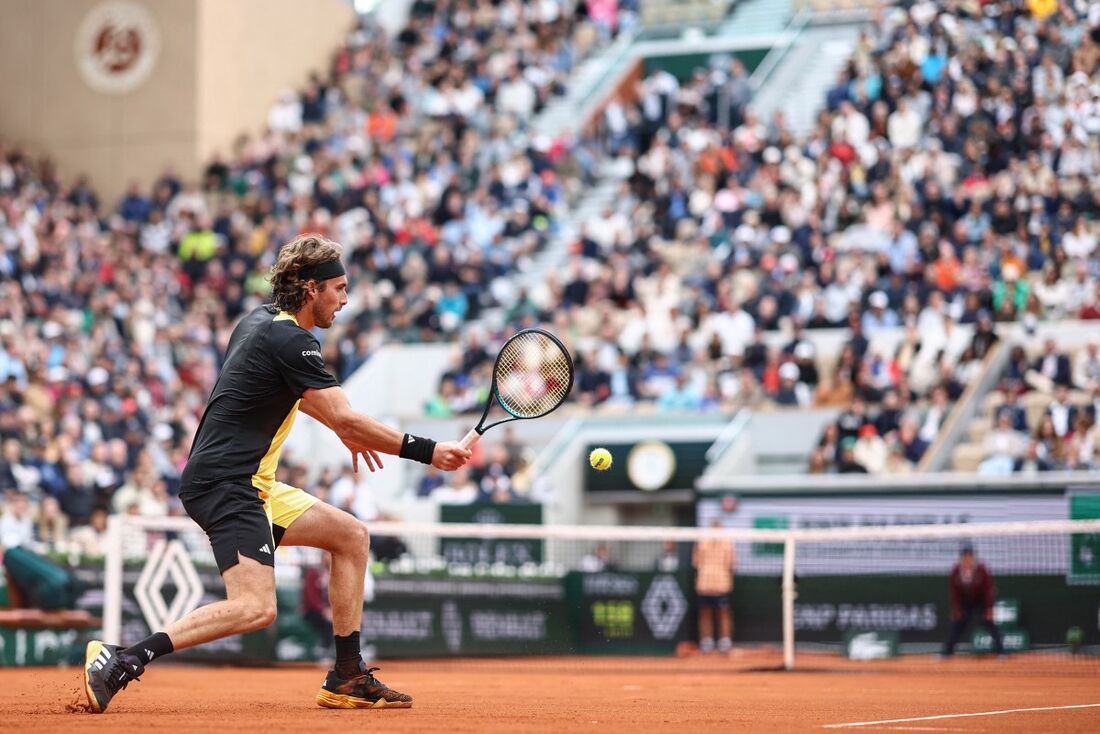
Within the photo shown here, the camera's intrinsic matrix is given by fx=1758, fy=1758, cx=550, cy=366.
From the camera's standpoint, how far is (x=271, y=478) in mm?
8555

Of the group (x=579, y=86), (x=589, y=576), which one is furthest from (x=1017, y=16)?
(x=589, y=576)

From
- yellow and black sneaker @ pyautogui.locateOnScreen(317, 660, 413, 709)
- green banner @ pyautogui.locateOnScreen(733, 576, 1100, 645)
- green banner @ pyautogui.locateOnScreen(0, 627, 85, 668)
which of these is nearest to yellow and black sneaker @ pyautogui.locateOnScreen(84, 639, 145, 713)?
yellow and black sneaker @ pyautogui.locateOnScreen(317, 660, 413, 709)

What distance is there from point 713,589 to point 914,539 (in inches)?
86.6

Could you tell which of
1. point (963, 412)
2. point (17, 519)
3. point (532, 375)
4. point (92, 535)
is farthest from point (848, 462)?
point (532, 375)

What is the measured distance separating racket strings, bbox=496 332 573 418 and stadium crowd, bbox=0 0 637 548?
1199cm

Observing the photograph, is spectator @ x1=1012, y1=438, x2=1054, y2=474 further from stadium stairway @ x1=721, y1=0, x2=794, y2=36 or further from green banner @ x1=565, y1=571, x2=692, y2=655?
stadium stairway @ x1=721, y1=0, x2=794, y2=36

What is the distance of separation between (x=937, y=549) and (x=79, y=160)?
20.7 meters

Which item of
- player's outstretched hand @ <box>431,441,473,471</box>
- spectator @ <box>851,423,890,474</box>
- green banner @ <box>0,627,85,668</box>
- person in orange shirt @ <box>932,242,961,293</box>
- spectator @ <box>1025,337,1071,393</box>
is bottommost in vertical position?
green banner @ <box>0,627,85,668</box>

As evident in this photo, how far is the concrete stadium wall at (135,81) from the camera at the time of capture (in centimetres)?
3259

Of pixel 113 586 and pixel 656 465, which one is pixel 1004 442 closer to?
pixel 656 465

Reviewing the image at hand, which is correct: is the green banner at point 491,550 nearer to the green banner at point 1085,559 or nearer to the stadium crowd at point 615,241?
the stadium crowd at point 615,241

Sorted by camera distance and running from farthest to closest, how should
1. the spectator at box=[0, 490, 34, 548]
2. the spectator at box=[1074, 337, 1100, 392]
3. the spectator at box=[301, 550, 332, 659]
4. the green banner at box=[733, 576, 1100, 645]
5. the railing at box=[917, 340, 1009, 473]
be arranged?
the railing at box=[917, 340, 1009, 473], the spectator at box=[1074, 337, 1100, 392], the spectator at box=[0, 490, 34, 548], the spectator at box=[301, 550, 332, 659], the green banner at box=[733, 576, 1100, 645]

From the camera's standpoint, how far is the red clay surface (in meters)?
7.87

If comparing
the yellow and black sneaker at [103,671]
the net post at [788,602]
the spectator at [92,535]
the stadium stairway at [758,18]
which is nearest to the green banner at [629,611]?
the net post at [788,602]
